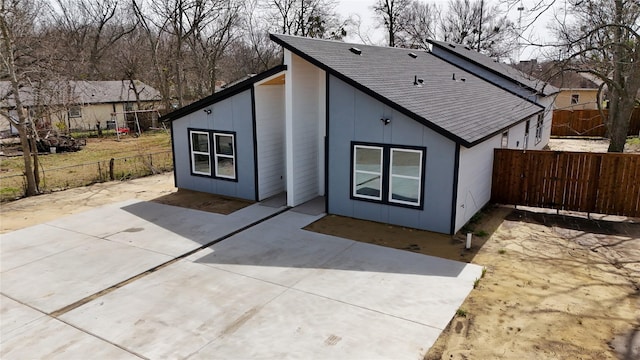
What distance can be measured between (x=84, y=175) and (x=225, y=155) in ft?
26.4

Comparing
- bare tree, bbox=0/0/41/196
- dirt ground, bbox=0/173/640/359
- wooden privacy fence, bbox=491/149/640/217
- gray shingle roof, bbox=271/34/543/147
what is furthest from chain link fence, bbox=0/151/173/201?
wooden privacy fence, bbox=491/149/640/217

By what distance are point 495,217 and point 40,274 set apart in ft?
35.1

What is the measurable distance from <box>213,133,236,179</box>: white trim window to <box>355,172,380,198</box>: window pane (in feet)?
14.3

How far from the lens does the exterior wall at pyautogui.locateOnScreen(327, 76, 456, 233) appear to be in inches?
396

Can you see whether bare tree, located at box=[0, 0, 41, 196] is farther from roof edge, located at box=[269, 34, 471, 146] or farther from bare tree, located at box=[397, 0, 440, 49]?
bare tree, located at box=[397, 0, 440, 49]

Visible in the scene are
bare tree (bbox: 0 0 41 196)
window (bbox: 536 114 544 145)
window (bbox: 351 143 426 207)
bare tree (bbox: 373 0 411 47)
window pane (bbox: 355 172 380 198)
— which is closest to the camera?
window (bbox: 351 143 426 207)

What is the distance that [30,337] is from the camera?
635 centimetres

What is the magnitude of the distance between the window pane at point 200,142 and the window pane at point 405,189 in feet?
21.5

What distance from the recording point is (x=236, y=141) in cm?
1328

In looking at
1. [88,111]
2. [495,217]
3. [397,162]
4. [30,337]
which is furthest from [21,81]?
[88,111]

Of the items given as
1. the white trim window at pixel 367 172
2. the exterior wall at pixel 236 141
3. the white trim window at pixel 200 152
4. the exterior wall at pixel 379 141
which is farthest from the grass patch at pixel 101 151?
the white trim window at pixel 367 172

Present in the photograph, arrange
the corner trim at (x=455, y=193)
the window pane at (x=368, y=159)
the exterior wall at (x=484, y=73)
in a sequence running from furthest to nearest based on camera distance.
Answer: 1. the exterior wall at (x=484, y=73)
2. the window pane at (x=368, y=159)
3. the corner trim at (x=455, y=193)

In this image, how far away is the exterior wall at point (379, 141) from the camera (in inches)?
396

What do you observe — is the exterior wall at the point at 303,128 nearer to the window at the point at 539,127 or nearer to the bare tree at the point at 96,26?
the window at the point at 539,127
